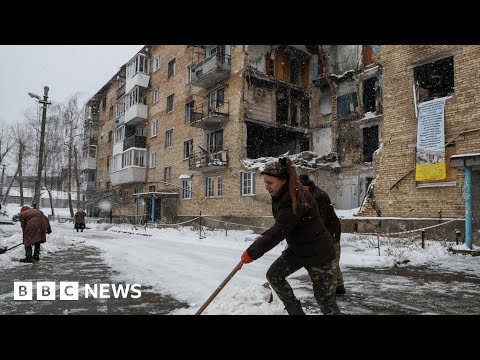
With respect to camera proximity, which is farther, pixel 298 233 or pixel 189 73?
pixel 189 73

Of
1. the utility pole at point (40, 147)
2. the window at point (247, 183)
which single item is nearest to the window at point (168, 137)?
the window at point (247, 183)

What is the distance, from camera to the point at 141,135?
32.2 meters

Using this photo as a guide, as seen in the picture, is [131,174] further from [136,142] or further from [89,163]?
[89,163]

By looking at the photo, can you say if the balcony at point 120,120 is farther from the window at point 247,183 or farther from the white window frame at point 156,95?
the window at point 247,183

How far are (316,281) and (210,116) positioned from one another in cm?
2010

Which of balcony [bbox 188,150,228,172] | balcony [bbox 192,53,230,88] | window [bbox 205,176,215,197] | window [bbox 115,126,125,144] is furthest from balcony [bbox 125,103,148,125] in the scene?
window [bbox 205,176,215,197]

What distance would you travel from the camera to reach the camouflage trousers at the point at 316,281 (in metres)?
3.44

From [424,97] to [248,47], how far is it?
11780 millimetres

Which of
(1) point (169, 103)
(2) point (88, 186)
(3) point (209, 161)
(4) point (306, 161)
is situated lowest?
(2) point (88, 186)

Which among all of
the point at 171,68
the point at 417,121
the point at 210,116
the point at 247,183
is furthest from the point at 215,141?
the point at 417,121

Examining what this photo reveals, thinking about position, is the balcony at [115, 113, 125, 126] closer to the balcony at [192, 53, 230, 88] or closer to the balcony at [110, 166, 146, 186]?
the balcony at [110, 166, 146, 186]

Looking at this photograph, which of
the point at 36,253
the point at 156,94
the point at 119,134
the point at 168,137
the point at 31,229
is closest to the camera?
the point at 31,229

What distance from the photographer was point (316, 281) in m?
3.46
